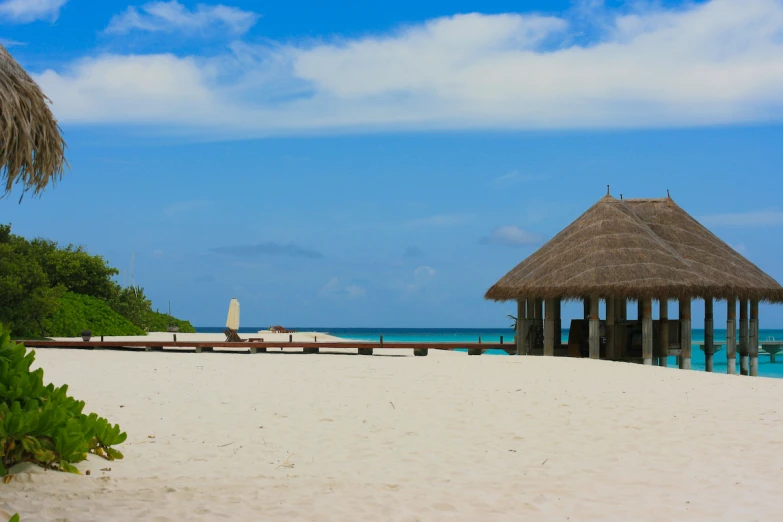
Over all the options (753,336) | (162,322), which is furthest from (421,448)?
(162,322)

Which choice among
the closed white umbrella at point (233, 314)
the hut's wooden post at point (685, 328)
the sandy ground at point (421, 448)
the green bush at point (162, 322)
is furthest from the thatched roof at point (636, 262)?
the green bush at point (162, 322)

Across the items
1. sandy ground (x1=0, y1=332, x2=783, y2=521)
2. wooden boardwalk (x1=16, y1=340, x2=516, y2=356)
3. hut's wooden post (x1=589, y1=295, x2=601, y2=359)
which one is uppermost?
hut's wooden post (x1=589, y1=295, x2=601, y2=359)

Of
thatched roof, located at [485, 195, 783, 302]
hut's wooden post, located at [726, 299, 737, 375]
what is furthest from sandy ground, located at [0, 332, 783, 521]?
hut's wooden post, located at [726, 299, 737, 375]

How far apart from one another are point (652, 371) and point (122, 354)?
12.6 metres

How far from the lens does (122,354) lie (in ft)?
66.5

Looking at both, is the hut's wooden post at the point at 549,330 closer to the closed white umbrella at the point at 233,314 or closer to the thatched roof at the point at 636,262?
the thatched roof at the point at 636,262

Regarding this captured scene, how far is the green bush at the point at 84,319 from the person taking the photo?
31.9 meters

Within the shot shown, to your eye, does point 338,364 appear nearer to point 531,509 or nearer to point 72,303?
point 531,509

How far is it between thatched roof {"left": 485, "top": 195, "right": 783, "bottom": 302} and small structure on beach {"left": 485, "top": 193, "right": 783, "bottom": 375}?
0.03 m

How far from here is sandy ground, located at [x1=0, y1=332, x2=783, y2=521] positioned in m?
6.75

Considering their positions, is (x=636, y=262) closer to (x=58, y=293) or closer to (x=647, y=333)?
(x=647, y=333)

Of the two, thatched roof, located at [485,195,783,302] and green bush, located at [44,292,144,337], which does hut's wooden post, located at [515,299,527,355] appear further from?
green bush, located at [44,292,144,337]

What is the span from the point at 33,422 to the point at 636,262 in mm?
16029

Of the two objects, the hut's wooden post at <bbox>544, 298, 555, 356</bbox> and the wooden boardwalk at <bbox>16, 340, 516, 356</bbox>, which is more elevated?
the hut's wooden post at <bbox>544, 298, 555, 356</bbox>
